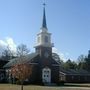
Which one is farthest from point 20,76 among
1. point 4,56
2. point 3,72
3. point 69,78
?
point 4,56

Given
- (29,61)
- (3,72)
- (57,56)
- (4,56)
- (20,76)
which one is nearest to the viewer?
(20,76)

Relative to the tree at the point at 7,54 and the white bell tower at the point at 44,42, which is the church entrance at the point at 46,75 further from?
the tree at the point at 7,54

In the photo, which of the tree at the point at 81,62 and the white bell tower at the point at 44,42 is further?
the tree at the point at 81,62

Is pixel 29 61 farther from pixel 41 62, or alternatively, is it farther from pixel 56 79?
pixel 56 79

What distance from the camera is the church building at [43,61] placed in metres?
67.9

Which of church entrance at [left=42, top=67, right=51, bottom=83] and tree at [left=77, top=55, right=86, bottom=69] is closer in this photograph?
church entrance at [left=42, top=67, right=51, bottom=83]

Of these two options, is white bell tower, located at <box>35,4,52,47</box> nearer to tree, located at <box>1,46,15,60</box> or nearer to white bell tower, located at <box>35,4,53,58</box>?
white bell tower, located at <box>35,4,53,58</box>

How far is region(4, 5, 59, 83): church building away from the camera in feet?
223

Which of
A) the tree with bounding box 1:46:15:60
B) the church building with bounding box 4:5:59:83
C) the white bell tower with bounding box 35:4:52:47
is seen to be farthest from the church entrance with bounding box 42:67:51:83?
the tree with bounding box 1:46:15:60

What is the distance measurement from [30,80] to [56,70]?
686 cm

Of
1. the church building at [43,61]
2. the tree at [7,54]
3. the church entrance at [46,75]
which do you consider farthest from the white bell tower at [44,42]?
the tree at [7,54]

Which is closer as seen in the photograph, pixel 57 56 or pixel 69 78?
pixel 69 78

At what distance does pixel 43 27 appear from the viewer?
7025 centimetres

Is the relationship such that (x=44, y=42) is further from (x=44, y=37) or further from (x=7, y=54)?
(x=7, y=54)
